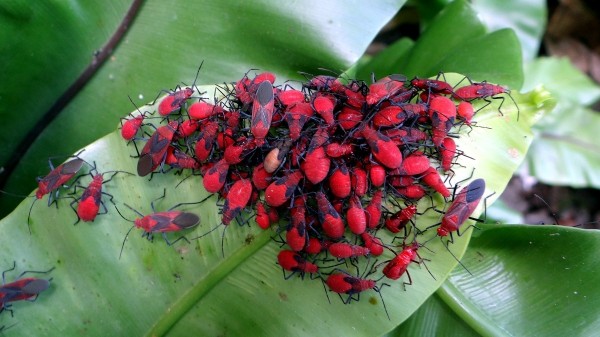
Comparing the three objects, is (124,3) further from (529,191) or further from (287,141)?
(529,191)

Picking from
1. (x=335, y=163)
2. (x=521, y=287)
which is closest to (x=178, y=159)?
(x=335, y=163)

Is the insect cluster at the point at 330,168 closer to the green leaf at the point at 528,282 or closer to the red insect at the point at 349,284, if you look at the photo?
the red insect at the point at 349,284

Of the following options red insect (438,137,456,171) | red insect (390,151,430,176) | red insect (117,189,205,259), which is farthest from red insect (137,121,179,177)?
red insect (438,137,456,171)

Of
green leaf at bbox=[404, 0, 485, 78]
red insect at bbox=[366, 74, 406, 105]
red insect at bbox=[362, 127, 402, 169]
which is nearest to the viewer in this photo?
red insect at bbox=[362, 127, 402, 169]

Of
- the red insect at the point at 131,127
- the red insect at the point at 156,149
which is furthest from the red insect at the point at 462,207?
the red insect at the point at 131,127

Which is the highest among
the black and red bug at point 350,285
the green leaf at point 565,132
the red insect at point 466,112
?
the red insect at point 466,112

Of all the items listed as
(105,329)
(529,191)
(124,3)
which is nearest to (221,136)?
(105,329)

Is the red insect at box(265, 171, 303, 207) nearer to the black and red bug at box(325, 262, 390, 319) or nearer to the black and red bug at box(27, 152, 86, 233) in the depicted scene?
the black and red bug at box(325, 262, 390, 319)
